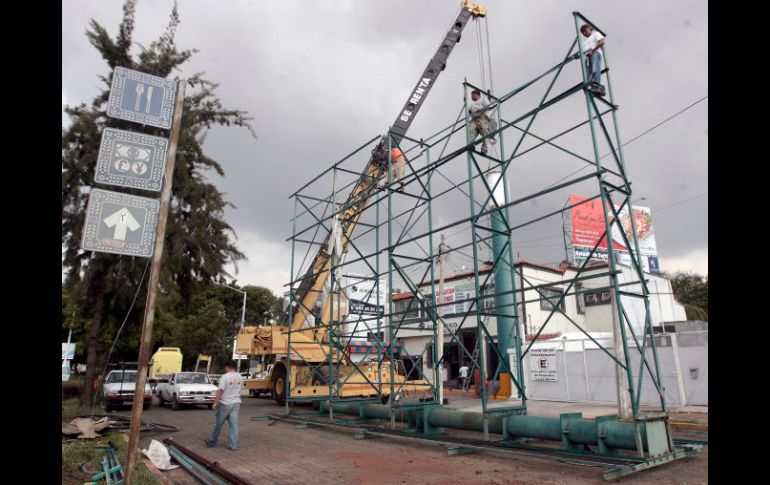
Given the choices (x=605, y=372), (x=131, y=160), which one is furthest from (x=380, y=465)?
(x=605, y=372)

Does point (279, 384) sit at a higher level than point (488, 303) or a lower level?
lower

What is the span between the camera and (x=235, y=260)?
19594 millimetres

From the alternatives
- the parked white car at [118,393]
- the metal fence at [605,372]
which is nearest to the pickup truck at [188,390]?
the parked white car at [118,393]

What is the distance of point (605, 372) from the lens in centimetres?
1772

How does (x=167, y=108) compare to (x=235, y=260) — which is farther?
(x=235, y=260)

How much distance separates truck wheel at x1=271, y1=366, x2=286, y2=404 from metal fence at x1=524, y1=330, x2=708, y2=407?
410 inches

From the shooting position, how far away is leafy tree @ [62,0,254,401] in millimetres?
16766

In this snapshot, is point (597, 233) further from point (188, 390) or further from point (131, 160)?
point (131, 160)

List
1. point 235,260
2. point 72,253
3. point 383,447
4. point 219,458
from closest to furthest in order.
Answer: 1. point 219,458
2. point 383,447
3. point 72,253
4. point 235,260

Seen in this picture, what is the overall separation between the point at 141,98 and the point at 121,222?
68.1 inches

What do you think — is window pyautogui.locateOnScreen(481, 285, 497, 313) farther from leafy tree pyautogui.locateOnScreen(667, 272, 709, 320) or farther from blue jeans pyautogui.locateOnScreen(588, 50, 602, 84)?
leafy tree pyautogui.locateOnScreen(667, 272, 709, 320)
